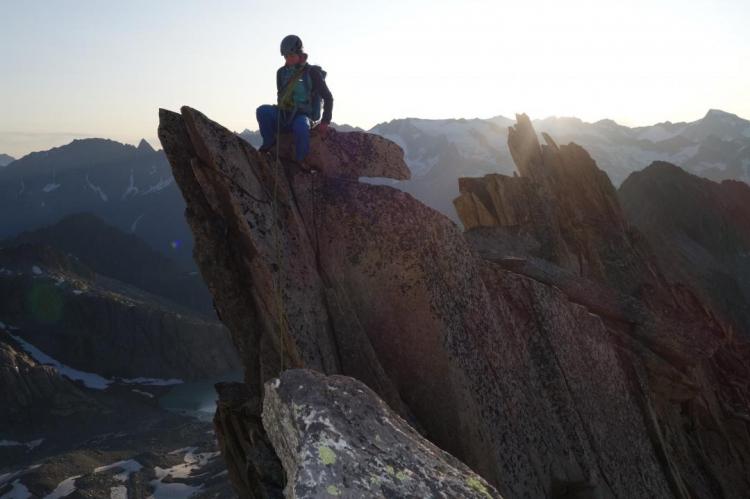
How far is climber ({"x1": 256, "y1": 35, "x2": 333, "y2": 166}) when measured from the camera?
1459 centimetres

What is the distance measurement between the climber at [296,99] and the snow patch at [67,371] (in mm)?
198403

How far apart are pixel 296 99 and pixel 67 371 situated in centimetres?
21309

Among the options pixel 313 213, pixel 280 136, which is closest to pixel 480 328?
pixel 313 213

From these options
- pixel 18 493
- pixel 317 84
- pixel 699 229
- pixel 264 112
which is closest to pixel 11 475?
pixel 18 493

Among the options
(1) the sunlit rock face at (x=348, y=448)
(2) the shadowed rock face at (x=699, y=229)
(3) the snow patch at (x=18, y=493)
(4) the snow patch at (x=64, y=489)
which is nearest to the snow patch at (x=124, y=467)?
(4) the snow patch at (x=64, y=489)

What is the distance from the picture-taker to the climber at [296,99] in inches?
575

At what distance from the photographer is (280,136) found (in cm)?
1555

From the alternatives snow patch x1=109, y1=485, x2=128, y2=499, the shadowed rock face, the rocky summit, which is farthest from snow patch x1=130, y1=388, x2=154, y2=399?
the rocky summit

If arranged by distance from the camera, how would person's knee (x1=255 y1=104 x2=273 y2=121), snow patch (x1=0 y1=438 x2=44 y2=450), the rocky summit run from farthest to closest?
snow patch (x1=0 y1=438 x2=44 y2=450) → person's knee (x1=255 y1=104 x2=273 y2=121) → the rocky summit

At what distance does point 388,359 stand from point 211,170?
22.2ft

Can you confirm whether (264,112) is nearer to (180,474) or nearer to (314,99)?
(314,99)

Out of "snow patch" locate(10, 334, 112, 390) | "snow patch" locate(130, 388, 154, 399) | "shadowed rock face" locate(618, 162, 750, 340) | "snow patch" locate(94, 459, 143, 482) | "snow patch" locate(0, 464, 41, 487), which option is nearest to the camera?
"shadowed rock face" locate(618, 162, 750, 340)

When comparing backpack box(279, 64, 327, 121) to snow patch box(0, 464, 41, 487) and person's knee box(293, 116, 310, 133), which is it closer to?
person's knee box(293, 116, 310, 133)

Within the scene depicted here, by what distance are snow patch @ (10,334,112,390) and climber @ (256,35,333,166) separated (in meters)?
198
